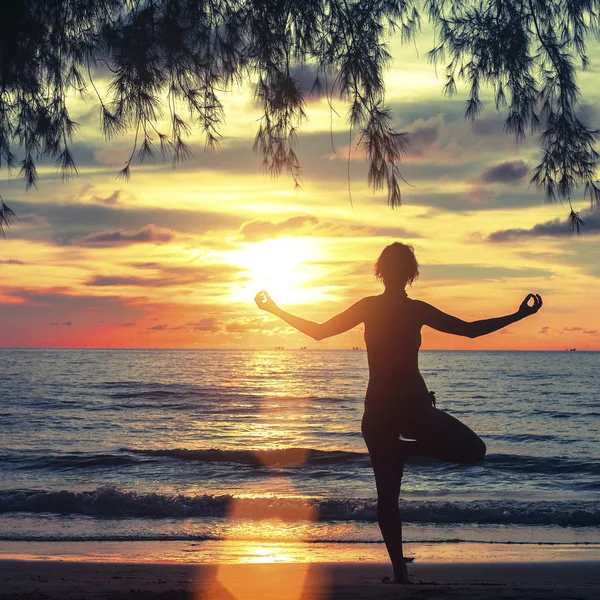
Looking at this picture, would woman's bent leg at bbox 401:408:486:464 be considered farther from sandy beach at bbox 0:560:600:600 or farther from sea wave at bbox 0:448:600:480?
sea wave at bbox 0:448:600:480

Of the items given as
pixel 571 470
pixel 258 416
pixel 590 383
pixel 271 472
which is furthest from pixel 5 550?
pixel 590 383

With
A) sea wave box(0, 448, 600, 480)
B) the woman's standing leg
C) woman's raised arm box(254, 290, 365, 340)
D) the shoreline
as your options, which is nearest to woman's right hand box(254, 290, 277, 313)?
woman's raised arm box(254, 290, 365, 340)

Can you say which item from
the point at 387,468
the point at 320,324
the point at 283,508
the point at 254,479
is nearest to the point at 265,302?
the point at 320,324

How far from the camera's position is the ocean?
10.3 metres

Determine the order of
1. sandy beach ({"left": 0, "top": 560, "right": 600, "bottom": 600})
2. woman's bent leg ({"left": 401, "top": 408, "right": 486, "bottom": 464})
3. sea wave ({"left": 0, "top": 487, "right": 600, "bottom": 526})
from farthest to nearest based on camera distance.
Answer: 1. sea wave ({"left": 0, "top": 487, "right": 600, "bottom": 526})
2. sandy beach ({"left": 0, "top": 560, "right": 600, "bottom": 600})
3. woman's bent leg ({"left": 401, "top": 408, "right": 486, "bottom": 464})

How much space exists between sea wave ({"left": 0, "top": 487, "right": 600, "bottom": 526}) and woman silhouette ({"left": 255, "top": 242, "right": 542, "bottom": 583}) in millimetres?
7583

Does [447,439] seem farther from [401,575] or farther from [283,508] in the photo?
[283,508]

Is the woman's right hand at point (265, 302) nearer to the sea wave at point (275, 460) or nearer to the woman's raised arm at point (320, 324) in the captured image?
the woman's raised arm at point (320, 324)

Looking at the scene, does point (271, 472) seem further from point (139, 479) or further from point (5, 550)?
point (5, 550)

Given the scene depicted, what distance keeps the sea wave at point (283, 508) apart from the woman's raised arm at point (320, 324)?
782cm

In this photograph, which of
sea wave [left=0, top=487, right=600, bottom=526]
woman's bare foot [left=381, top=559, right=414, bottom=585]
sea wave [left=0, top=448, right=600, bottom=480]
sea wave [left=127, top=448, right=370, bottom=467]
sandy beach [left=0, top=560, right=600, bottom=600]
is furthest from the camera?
sea wave [left=127, top=448, right=370, bottom=467]

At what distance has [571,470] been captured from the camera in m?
18.3

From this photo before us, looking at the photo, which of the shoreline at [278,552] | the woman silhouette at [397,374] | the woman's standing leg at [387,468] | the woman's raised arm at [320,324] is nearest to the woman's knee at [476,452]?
the woman silhouette at [397,374]

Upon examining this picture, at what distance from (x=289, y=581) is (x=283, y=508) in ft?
19.5
